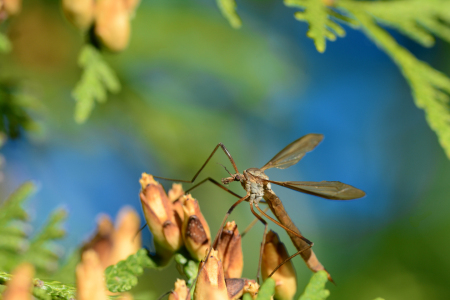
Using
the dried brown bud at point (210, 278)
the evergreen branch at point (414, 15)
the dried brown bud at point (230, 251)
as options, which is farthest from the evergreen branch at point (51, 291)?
the evergreen branch at point (414, 15)

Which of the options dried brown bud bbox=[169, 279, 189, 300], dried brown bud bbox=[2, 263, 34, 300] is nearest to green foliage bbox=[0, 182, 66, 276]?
dried brown bud bbox=[169, 279, 189, 300]

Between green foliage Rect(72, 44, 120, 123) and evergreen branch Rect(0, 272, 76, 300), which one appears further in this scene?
green foliage Rect(72, 44, 120, 123)

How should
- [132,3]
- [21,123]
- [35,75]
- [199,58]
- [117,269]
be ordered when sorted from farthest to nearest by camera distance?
1. [199,58]
2. [35,75]
3. [21,123]
4. [132,3]
5. [117,269]

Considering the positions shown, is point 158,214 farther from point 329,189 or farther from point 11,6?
point 11,6

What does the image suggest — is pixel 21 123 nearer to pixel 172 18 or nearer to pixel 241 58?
pixel 172 18

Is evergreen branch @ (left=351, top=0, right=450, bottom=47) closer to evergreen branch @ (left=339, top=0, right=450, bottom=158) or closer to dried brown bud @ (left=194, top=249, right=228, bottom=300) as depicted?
evergreen branch @ (left=339, top=0, right=450, bottom=158)

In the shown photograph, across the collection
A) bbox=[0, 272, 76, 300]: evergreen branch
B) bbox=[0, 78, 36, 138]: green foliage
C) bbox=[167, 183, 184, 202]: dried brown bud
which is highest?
bbox=[0, 78, 36, 138]: green foliage

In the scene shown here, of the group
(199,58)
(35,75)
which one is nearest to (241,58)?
(199,58)
